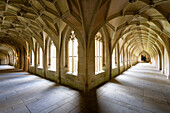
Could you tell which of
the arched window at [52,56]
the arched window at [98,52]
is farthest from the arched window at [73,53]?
the arched window at [52,56]

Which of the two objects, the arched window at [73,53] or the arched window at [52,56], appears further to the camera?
the arched window at [52,56]

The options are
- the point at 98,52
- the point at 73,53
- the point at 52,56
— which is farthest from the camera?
the point at 52,56

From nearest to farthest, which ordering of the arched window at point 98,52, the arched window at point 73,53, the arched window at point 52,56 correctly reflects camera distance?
the arched window at point 73,53, the arched window at point 98,52, the arched window at point 52,56

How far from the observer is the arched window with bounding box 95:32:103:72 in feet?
19.2

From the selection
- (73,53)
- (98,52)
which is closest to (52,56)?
(73,53)

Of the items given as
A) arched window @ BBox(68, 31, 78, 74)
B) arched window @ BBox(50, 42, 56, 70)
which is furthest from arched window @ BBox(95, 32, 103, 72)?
arched window @ BBox(50, 42, 56, 70)

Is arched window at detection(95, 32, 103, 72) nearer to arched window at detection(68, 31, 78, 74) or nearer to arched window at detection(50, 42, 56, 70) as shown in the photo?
arched window at detection(68, 31, 78, 74)

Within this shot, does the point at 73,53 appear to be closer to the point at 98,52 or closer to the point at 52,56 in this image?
the point at 98,52

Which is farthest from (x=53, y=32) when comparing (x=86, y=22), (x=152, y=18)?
(x=152, y=18)

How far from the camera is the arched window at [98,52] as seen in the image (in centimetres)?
585

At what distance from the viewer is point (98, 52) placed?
240 inches

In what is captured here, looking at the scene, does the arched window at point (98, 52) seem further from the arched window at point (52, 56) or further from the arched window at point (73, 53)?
the arched window at point (52, 56)

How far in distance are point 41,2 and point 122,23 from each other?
588 cm

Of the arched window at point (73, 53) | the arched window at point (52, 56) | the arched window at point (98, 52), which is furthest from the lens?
the arched window at point (52, 56)
